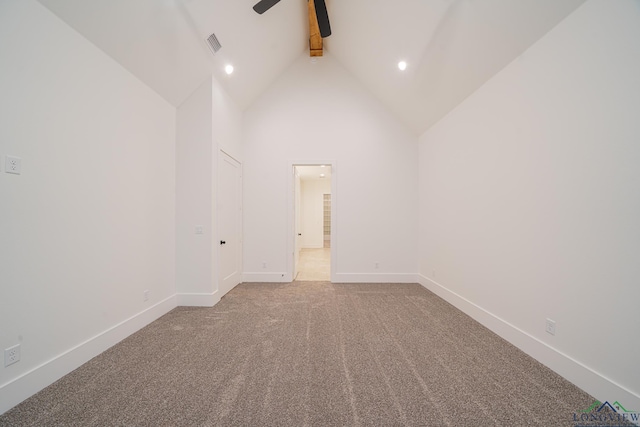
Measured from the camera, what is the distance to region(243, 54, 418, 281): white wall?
14.0 feet

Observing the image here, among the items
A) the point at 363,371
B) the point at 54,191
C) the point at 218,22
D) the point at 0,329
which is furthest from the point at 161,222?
the point at 363,371

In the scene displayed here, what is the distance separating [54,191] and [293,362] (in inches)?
88.7

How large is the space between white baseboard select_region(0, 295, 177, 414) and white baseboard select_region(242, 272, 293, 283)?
173 cm

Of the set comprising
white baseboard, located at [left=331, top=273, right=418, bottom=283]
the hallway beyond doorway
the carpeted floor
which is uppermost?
white baseboard, located at [left=331, top=273, right=418, bottom=283]

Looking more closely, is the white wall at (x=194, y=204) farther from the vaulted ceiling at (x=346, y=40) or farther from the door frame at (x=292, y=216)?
the door frame at (x=292, y=216)

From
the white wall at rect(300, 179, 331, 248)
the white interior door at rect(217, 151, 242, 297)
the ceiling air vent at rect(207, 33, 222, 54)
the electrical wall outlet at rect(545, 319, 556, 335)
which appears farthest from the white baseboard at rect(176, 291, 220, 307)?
the white wall at rect(300, 179, 331, 248)

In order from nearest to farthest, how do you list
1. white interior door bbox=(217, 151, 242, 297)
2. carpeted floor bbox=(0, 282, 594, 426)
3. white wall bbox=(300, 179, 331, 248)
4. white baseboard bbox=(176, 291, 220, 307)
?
carpeted floor bbox=(0, 282, 594, 426) → white baseboard bbox=(176, 291, 220, 307) → white interior door bbox=(217, 151, 242, 297) → white wall bbox=(300, 179, 331, 248)

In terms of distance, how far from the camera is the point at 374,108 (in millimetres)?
4359

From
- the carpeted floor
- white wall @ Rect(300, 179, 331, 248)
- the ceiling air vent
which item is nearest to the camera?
the carpeted floor

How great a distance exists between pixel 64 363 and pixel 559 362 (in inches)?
149

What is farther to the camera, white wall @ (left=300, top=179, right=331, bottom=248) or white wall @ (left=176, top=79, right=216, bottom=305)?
white wall @ (left=300, top=179, right=331, bottom=248)

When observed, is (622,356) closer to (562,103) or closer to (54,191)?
(562,103)

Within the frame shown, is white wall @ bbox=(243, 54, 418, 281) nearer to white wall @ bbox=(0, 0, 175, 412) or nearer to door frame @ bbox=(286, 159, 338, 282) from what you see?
door frame @ bbox=(286, 159, 338, 282)

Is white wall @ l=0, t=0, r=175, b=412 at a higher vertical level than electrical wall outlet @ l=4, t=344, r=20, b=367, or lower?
higher
